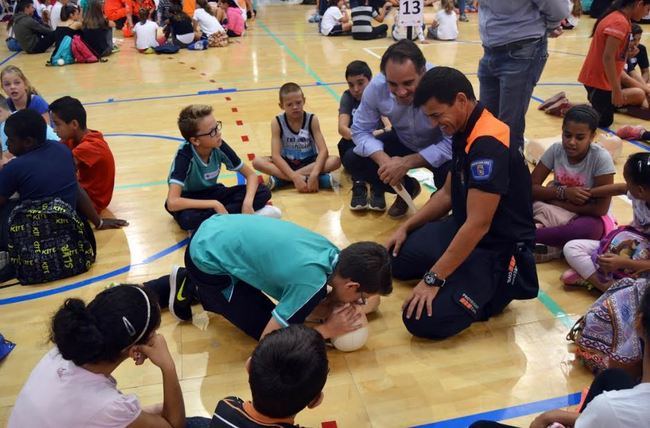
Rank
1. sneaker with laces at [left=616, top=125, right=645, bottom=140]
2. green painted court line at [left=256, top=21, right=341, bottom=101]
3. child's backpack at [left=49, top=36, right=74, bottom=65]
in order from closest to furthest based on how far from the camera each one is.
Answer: sneaker with laces at [left=616, top=125, right=645, bottom=140]
green painted court line at [left=256, top=21, right=341, bottom=101]
child's backpack at [left=49, top=36, right=74, bottom=65]

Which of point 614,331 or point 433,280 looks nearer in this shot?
point 614,331

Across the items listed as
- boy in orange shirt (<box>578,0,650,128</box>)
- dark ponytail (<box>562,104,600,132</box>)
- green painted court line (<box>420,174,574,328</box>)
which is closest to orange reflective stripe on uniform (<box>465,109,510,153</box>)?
dark ponytail (<box>562,104,600,132</box>)

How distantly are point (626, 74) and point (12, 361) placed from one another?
5.56 m

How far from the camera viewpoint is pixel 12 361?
2.46m

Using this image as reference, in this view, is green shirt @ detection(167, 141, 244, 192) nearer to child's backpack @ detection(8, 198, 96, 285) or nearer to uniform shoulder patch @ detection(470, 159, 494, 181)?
child's backpack @ detection(8, 198, 96, 285)

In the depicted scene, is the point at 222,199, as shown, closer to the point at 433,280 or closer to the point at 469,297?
the point at 433,280

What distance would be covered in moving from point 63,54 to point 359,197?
21.4ft

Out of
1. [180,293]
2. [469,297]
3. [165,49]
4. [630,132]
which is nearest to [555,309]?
[469,297]

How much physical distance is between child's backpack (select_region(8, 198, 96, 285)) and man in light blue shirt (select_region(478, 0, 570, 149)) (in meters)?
2.56

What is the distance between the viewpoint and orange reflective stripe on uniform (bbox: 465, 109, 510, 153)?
2.35 meters

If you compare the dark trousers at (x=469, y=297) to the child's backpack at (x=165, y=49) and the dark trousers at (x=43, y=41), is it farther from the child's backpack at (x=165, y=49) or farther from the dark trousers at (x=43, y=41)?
the dark trousers at (x=43, y=41)

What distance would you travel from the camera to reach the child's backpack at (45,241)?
9.64ft

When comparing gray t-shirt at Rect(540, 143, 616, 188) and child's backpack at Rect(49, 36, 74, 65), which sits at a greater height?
gray t-shirt at Rect(540, 143, 616, 188)

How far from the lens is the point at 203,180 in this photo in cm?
346
